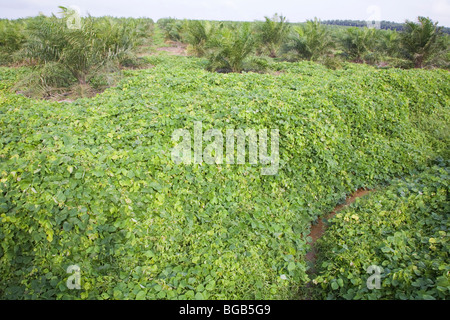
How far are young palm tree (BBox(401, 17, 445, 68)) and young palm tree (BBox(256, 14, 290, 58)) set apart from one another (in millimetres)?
4748

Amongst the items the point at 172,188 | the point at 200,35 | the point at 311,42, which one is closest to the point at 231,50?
the point at 200,35

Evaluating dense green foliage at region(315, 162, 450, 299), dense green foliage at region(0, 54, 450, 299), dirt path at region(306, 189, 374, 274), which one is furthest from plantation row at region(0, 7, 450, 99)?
dense green foliage at region(315, 162, 450, 299)

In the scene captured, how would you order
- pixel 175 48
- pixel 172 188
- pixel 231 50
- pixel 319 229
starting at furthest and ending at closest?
pixel 175 48
pixel 231 50
pixel 319 229
pixel 172 188

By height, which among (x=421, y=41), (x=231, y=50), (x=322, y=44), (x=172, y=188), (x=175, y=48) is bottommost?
(x=172, y=188)

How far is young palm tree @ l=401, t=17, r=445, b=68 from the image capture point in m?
9.72

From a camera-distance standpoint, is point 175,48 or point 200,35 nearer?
point 200,35

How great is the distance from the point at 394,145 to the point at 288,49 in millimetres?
7146

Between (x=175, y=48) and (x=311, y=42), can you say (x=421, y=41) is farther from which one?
(x=175, y=48)

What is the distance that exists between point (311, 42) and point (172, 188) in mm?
9601

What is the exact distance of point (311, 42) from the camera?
34.3 ft

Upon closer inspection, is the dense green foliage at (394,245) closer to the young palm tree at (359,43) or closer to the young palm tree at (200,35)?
the young palm tree at (359,43)

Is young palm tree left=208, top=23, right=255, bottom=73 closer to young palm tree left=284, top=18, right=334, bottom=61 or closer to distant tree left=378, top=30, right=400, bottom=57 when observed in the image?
young palm tree left=284, top=18, right=334, bottom=61

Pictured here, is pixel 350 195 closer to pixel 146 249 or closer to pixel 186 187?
pixel 186 187

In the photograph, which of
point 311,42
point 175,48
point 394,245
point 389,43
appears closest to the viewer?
point 394,245
